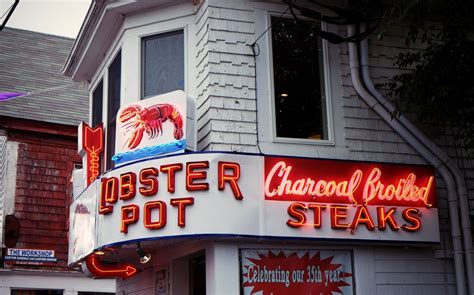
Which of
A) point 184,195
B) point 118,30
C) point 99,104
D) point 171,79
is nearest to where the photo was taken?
point 184,195

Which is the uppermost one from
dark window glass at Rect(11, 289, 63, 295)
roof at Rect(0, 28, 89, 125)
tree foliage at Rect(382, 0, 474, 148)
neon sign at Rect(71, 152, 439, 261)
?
roof at Rect(0, 28, 89, 125)

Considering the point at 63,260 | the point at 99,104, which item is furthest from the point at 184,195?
the point at 63,260

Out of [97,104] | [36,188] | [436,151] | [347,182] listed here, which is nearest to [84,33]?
[97,104]

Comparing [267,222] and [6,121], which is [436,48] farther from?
[6,121]

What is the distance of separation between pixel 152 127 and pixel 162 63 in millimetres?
1642

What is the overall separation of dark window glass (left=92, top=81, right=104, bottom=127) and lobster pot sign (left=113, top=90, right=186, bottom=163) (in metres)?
3.43

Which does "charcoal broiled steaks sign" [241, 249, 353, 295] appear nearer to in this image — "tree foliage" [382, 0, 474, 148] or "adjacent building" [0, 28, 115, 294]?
"tree foliage" [382, 0, 474, 148]

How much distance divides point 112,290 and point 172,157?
1171 cm

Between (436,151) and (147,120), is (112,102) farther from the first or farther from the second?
(436,151)

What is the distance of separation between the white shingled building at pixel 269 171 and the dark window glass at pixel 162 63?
3 centimetres

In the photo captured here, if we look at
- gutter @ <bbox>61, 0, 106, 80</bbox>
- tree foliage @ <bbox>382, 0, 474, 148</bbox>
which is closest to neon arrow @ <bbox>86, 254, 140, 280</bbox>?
gutter @ <bbox>61, 0, 106, 80</bbox>

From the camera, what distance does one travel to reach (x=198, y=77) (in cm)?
1182

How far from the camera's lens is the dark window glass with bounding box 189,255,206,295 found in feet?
40.5

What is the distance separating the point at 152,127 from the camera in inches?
451
